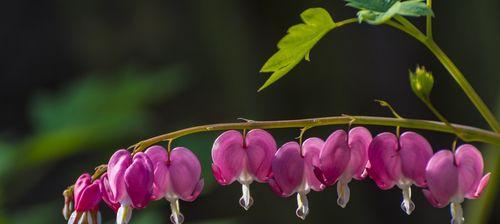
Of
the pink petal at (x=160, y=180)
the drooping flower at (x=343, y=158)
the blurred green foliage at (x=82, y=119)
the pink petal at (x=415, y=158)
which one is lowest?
the pink petal at (x=415, y=158)

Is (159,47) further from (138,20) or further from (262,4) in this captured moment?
(262,4)

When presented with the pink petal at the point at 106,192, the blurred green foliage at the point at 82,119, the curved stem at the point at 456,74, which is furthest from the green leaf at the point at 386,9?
the blurred green foliage at the point at 82,119

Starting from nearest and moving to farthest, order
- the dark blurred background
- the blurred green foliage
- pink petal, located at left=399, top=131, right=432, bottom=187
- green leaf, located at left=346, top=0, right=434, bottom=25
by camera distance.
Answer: green leaf, located at left=346, top=0, right=434, bottom=25
pink petal, located at left=399, top=131, right=432, bottom=187
the blurred green foliage
the dark blurred background

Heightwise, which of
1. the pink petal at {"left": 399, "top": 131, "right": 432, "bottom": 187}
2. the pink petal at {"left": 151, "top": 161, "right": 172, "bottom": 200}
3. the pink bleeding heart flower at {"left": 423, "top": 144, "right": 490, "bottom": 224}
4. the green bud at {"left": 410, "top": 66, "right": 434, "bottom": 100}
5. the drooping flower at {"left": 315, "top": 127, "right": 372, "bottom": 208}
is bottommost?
the pink bleeding heart flower at {"left": 423, "top": 144, "right": 490, "bottom": 224}

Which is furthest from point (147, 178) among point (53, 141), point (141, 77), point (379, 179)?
point (141, 77)

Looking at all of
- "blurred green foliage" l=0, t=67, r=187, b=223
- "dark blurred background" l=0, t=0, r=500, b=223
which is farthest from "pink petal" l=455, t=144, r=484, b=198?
"dark blurred background" l=0, t=0, r=500, b=223

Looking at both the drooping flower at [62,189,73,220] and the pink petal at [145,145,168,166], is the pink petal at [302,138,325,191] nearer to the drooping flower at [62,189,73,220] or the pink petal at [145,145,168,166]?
the pink petal at [145,145,168,166]

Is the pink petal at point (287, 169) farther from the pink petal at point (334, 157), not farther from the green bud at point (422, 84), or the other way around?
the green bud at point (422, 84)
